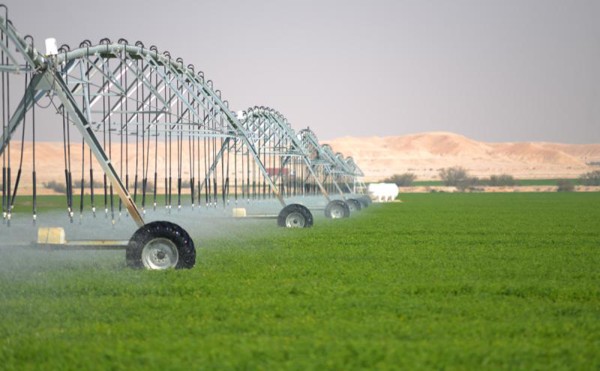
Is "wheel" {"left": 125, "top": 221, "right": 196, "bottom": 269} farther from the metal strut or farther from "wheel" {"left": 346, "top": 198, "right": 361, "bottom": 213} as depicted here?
"wheel" {"left": 346, "top": 198, "right": 361, "bottom": 213}

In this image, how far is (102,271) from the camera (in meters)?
15.2

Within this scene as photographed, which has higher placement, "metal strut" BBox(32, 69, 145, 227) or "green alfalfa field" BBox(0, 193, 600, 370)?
"metal strut" BBox(32, 69, 145, 227)

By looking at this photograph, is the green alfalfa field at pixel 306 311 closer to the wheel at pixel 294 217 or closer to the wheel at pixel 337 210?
the wheel at pixel 294 217

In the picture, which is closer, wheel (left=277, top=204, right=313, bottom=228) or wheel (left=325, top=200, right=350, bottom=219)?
wheel (left=277, top=204, right=313, bottom=228)

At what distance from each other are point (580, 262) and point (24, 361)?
1201cm

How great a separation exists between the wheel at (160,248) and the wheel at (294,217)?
1327cm

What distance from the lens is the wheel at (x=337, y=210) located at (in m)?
36.9

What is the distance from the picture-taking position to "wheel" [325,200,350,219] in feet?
121

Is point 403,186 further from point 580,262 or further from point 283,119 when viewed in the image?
point 580,262

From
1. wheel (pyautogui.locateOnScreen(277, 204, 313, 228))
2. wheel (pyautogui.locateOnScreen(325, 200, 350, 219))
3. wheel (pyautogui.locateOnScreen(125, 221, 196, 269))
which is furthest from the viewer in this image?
wheel (pyautogui.locateOnScreen(325, 200, 350, 219))

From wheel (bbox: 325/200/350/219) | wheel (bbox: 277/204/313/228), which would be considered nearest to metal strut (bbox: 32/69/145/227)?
wheel (bbox: 277/204/313/228)

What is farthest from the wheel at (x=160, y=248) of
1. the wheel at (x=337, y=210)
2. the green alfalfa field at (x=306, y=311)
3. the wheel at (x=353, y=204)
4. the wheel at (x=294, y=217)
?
the wheel at (x=353, y=204)

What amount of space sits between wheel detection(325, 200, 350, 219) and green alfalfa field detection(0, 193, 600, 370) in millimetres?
17204

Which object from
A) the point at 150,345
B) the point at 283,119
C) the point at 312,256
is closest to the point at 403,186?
the point at 283,119
